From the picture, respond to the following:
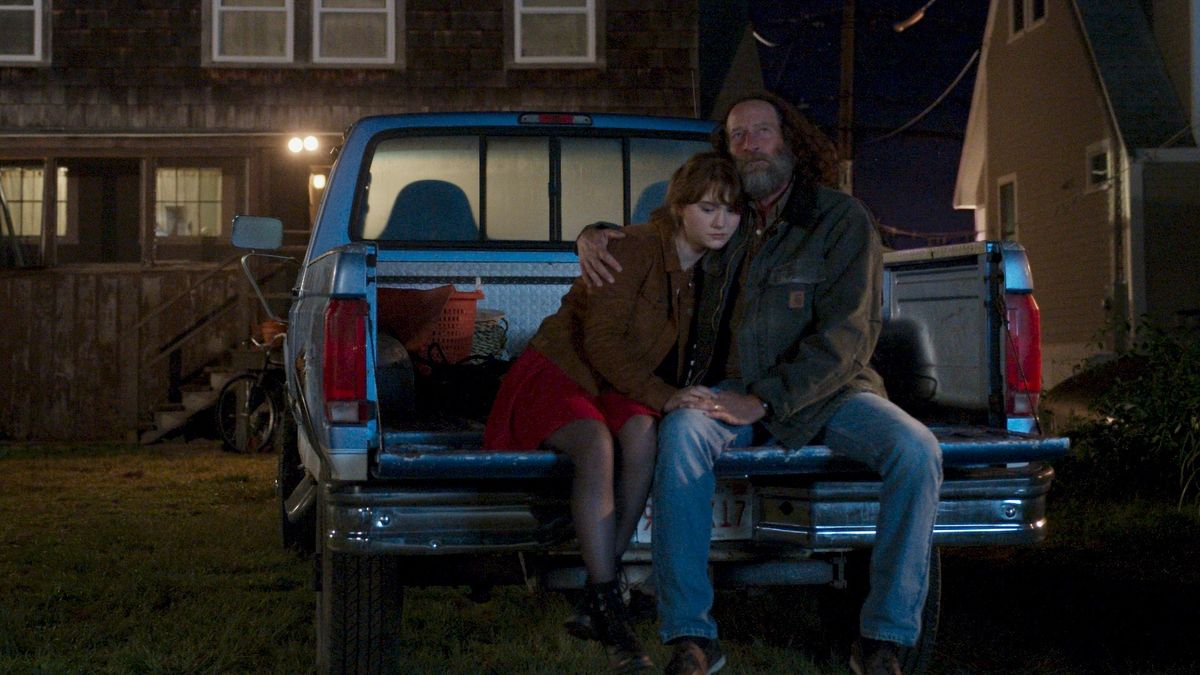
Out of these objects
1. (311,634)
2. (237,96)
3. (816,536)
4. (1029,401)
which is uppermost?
(237,96)

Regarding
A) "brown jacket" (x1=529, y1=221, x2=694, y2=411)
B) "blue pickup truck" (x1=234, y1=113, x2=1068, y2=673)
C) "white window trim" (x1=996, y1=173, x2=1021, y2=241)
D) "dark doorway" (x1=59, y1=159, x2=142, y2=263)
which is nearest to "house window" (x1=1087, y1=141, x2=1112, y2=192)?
"white window trim" (x1=996, y1=173, x2=1021, y2=241)

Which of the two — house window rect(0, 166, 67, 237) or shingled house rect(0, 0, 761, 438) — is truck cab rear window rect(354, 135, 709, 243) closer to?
shingled house rect(0, 0, 761, 438)

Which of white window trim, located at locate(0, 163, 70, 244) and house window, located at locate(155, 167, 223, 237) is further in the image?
white window trim, located at locate(0, 163, 70, 244)

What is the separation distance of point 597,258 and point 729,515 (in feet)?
2.82

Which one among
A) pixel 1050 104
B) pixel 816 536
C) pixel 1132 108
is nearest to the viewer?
pixel 816 536

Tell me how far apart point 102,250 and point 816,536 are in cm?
1859

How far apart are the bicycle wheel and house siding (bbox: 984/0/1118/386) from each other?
38.8 feet

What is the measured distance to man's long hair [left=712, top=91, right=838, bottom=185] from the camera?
181 inches

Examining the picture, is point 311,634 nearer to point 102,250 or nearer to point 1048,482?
point 1048,482

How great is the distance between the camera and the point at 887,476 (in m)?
4.01

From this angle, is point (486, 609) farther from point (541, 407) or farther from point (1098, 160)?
point (1098, 160)

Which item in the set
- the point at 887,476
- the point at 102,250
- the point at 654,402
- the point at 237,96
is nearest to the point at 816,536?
the point at 887,476

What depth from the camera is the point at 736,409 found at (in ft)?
13.6

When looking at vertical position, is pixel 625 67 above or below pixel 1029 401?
above
